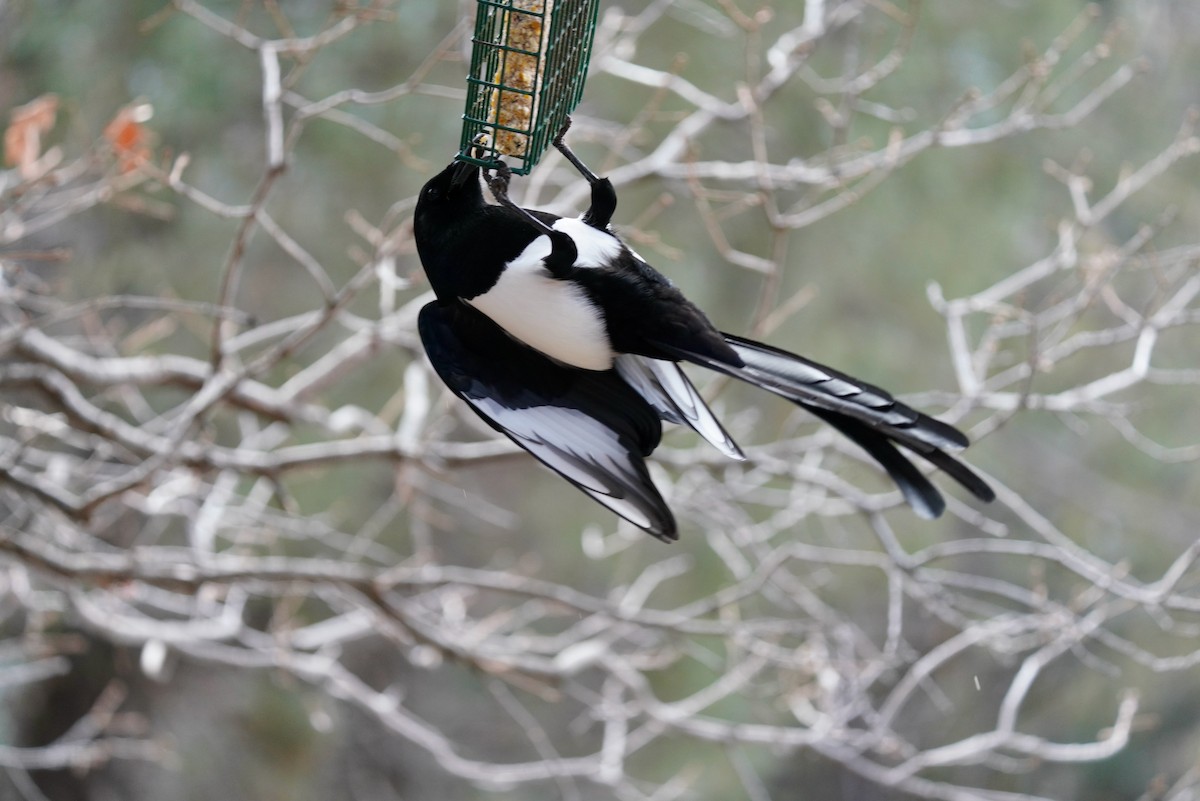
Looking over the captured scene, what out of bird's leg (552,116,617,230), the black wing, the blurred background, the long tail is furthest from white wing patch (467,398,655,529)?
the blurred background

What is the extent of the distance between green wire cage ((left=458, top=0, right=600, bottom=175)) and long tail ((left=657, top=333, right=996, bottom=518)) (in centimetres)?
42

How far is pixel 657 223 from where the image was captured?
5719 mm

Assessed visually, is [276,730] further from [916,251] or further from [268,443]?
[916,251]

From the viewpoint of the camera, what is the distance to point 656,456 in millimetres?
3109

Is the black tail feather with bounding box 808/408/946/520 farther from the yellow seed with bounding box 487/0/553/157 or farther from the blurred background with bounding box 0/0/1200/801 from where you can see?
the blurred background with bounding box 0/0/1200/801

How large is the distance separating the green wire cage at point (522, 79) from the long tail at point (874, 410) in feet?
1.38

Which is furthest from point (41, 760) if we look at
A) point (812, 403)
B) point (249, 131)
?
point (812, 403)

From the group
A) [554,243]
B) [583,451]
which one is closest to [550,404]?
[583,451]

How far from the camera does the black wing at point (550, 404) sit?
210cm

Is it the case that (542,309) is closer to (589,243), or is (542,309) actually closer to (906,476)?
(589,243)

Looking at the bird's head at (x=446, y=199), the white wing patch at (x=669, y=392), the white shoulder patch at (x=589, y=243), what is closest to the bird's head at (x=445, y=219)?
the bird's head at (x=446, y=199)

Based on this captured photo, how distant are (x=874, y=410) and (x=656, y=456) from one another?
1.24 meters

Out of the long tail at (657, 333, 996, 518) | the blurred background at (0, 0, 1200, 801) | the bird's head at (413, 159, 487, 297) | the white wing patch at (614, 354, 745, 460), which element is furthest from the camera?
the blurred background at (0, 0, 1200, 801)

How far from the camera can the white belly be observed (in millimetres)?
2035
